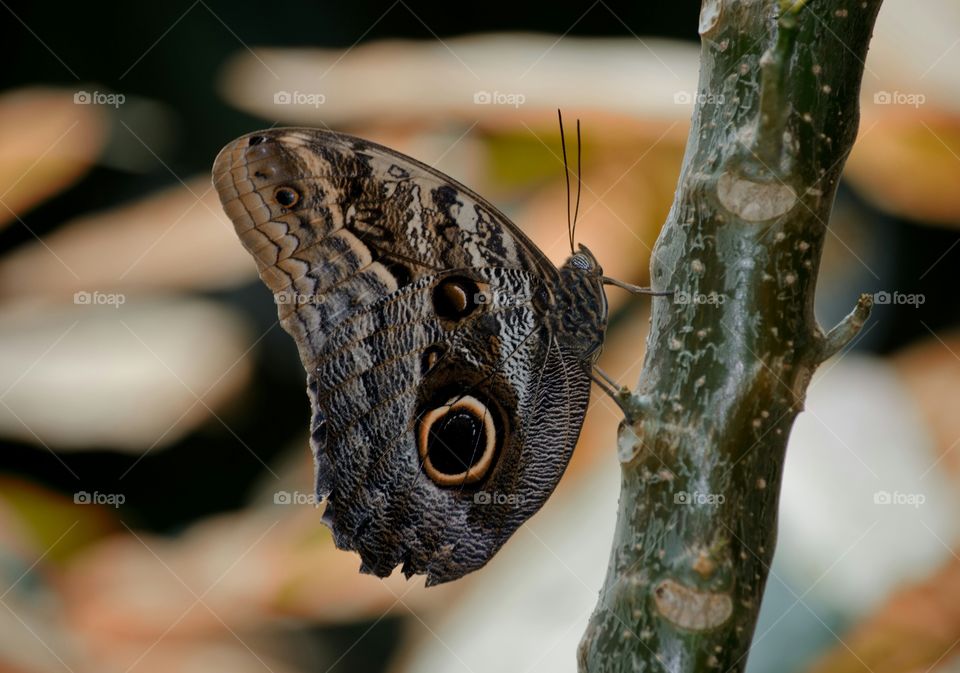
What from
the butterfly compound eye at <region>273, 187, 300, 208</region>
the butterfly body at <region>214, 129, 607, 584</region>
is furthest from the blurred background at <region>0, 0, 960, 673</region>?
the butterfly compound eye at <region>273, 187, 300, 208</region>

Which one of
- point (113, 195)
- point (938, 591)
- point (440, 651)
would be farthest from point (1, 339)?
point (938, 591)

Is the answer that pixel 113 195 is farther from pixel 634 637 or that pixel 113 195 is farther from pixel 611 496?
pixel 634 637

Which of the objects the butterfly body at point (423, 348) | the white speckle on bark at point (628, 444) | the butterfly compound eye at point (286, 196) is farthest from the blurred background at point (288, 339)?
the white speckle on bark at point (628, 444)

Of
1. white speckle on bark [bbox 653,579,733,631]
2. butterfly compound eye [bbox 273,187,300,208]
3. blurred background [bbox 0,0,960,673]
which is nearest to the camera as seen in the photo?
white speckle on bark [bbox 653,579,733,631]

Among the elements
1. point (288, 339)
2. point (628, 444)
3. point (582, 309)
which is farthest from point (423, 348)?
point (288, 339)

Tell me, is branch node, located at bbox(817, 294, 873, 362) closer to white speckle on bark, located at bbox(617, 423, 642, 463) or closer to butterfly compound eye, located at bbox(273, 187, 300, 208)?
white speckle on bark, located at bbox(617, 423, 642, 463)
